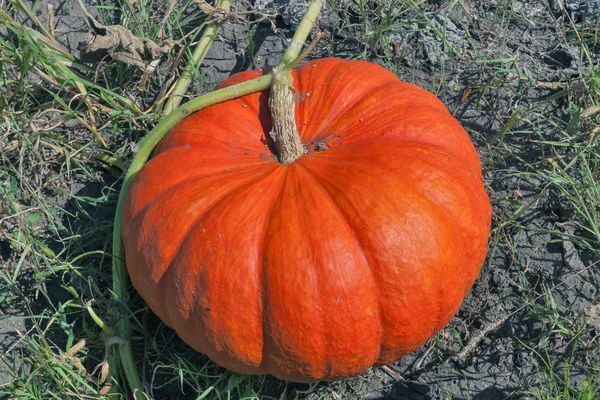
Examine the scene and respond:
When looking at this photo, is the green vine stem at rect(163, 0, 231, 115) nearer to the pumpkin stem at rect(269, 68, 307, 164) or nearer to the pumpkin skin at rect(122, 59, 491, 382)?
the pumpkin skin at rect(122, 59, 491, 382)

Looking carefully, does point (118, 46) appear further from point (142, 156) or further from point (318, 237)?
point (318, 237)

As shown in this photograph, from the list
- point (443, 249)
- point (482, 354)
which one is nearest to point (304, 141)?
point (443, 249)

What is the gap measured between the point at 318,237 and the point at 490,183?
1.58 metres

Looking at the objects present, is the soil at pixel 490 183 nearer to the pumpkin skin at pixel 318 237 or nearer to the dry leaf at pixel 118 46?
the dry leaf at pixel 118 46

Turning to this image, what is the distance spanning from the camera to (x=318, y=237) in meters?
2.38

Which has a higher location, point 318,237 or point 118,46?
point 118,46

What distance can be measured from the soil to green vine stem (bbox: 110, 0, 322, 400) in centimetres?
21

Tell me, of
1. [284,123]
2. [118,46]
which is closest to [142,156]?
[118,46]

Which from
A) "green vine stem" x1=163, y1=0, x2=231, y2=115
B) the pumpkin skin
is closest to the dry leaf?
"green vine stem" x1=163, y1=0, x2=231, y2=115

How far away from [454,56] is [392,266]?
2028mm

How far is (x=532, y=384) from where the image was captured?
9.84 ft

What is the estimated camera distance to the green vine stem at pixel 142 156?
2.89 metres

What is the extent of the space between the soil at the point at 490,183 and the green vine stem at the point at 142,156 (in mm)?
206

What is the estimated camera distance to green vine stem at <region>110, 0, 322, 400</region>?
114 inches
